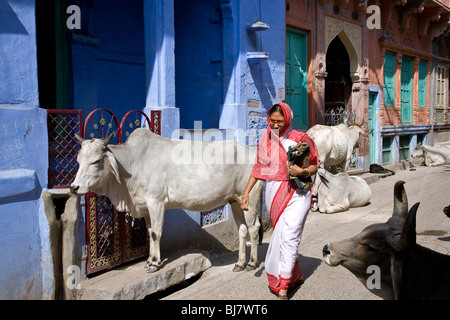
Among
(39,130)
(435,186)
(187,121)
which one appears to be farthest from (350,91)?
(39,130)

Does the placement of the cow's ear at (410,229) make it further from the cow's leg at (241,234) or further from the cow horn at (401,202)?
the cow's leg at (241,234)

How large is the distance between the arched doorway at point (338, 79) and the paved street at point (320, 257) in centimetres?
304

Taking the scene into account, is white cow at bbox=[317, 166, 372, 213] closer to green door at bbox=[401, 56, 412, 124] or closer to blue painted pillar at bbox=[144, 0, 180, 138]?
blue painted pillar at bbox=[144, 0, 180, 138]

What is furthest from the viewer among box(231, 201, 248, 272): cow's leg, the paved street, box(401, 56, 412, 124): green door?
box(401, 56, 412, 124): green door

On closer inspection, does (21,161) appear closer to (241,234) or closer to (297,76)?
(241,234)

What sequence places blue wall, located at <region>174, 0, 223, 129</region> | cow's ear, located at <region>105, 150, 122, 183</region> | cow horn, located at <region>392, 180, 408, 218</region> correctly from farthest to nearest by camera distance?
blue wall, located at <region>174, 0, 223, 129</region> < cow's ear, located at <region>105, 150, 122, 183</region> < cow horn, located at <region>392, 180, 408, 218</region>

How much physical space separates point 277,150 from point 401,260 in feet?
5.91

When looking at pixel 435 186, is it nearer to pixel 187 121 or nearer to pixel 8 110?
pixel 187 121

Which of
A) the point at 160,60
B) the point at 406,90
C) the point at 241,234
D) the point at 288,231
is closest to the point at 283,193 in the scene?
the point at 288,231

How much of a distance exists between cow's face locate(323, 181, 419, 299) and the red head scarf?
3.86 ft

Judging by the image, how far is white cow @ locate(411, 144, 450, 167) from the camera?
15250mm

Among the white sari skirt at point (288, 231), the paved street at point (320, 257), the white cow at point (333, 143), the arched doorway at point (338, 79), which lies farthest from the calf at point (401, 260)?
the arched doorway at point (338, 79)

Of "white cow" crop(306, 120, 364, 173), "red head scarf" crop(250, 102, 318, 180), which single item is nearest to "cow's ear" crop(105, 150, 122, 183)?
"red head scarf" crop(250, 102, 318, 180)

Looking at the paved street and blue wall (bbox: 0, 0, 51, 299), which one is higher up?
blue wall (bbox: 0, 0, 51, 299)
